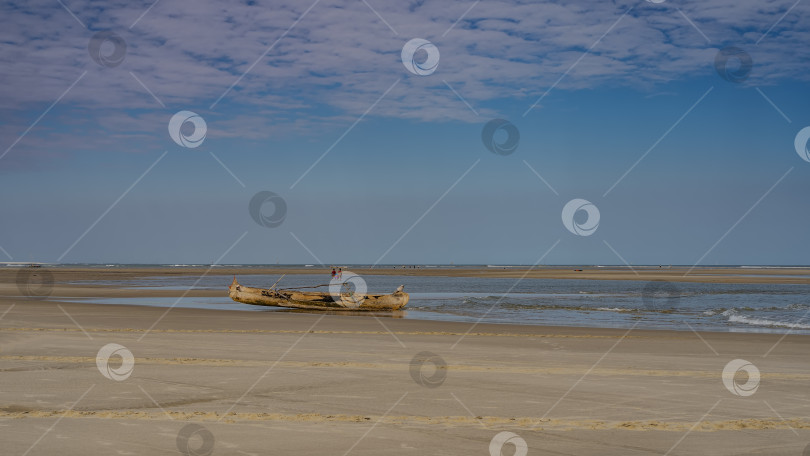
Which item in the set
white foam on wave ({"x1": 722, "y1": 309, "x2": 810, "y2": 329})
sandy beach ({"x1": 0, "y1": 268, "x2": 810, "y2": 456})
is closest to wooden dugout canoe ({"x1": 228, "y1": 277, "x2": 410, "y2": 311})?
white foam on wave ({"x1": 722, "y1": 309, "x2": 810, "y2": 329})

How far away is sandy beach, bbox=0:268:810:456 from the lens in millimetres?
8148

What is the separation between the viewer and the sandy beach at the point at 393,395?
26.7ft

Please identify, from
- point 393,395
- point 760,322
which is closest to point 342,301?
point 760,322

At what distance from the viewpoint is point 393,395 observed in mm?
11164

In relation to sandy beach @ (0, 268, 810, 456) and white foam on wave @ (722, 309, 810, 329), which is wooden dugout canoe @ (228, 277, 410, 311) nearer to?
white foam on wave @ (722, 309, 810, 329)

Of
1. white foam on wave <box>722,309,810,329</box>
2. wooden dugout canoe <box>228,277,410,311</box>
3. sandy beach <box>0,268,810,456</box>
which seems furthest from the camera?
wooden dugout canoe <box>228,277,410,311</box>

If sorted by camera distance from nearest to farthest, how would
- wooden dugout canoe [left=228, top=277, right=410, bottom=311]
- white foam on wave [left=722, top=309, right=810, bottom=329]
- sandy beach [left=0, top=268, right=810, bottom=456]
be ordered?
sandy beach [left=0, top=268, right=810, bottom=456]
white foam on wave [left=722, top=309, right=810, bottom=329]
wooden dugout canoe [left=228, top=277, right=410, bottom=311]

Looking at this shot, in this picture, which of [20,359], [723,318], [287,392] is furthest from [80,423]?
[723,318]

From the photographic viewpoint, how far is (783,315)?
33438mm

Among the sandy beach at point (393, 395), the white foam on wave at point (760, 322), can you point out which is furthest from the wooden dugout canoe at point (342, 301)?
the sandy beach at point (393, 395)

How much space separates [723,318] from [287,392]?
25.4 meters

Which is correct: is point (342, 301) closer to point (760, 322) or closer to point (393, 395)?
point (760, 322)

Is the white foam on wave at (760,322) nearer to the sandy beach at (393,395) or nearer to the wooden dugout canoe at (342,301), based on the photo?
the sandy beach at (393,395)

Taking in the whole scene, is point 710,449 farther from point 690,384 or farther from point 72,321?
point 72,321
